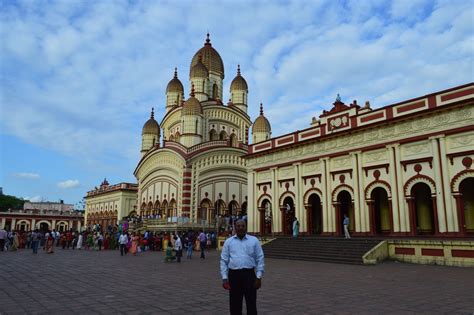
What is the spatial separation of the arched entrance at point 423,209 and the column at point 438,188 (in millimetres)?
2174

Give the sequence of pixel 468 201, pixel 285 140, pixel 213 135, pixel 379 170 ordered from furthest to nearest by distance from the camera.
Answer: pixel 213 135 < pixel 285 140 < pixel 379 170 < pixel 468 201

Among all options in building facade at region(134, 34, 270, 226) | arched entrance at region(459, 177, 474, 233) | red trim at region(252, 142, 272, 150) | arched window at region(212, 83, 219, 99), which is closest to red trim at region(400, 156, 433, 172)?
arched entrance at region(459, 177, 474, 233)

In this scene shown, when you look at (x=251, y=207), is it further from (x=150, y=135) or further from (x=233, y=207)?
(x=150, y=135)

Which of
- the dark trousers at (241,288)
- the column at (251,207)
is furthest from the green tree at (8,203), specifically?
the dark trousers at (241,288)

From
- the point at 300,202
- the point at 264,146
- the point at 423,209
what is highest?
the point at 264,146

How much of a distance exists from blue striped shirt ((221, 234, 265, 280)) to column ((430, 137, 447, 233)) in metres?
14.4

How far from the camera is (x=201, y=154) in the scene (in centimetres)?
3628

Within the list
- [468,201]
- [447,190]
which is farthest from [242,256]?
[468,201]

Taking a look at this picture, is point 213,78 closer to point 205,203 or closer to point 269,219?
point 205,203

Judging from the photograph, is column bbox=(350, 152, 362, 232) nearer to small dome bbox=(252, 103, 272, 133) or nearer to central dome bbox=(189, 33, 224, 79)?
small dome bbox=(252, 103, 272, 133)

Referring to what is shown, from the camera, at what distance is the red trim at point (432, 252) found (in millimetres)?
16281

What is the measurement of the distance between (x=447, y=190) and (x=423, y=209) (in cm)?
334

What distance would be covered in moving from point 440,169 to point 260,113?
95.0ft

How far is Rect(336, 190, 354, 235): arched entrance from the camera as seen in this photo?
72.2ft
